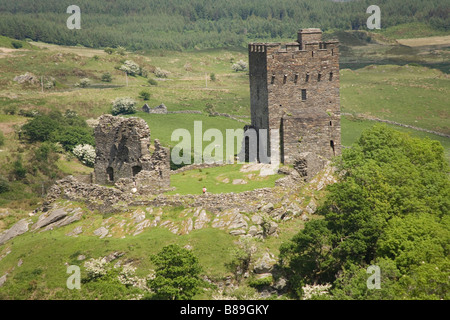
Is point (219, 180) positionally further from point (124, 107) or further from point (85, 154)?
point (124, 107)

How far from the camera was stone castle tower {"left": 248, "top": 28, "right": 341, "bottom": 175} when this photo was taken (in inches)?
2060

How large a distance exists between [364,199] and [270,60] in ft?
47.9

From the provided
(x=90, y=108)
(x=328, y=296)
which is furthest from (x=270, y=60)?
(x=90, y=108)

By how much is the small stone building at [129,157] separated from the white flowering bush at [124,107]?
6561cm

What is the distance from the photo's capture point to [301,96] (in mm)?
53562

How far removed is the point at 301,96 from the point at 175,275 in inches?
821

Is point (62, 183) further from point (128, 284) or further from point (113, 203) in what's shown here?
point (128, 284)

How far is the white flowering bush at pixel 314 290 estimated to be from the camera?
38656mm

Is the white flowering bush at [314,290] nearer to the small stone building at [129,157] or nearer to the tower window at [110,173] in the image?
the small stone building at [129,157]

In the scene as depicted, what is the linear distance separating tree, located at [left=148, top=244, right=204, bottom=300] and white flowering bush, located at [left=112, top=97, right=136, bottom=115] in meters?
81.3
